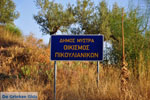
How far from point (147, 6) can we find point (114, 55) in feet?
8.09

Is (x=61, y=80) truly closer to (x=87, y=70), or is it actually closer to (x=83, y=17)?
(x=87, y=70)

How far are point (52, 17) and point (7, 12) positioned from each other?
4.61m

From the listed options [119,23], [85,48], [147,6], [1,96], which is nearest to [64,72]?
[85,48]

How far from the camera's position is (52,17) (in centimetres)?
2080

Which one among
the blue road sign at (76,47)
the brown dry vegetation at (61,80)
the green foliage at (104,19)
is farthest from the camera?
the green foliage at (104,19)

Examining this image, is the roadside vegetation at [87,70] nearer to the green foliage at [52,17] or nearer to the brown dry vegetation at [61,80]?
the brown dry vegetation at [61,80]

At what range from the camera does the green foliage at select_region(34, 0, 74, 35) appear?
20.8 m

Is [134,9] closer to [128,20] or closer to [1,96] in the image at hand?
[128,20]

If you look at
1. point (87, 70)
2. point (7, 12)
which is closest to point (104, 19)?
point (7, 12)

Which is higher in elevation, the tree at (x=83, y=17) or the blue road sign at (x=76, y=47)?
the tree at (x=83, y=17)

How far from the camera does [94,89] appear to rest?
548 centimetres

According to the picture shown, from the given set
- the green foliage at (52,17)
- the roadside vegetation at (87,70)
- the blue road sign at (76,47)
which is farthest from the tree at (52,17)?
the blue road sign at (76,47)

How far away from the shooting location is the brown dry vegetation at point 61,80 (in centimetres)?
504

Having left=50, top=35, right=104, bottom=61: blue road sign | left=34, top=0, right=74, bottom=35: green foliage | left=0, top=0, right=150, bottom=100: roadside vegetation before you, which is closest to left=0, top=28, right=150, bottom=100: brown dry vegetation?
left=0, top=0, right=150, bottom=100: roadside vegetation
